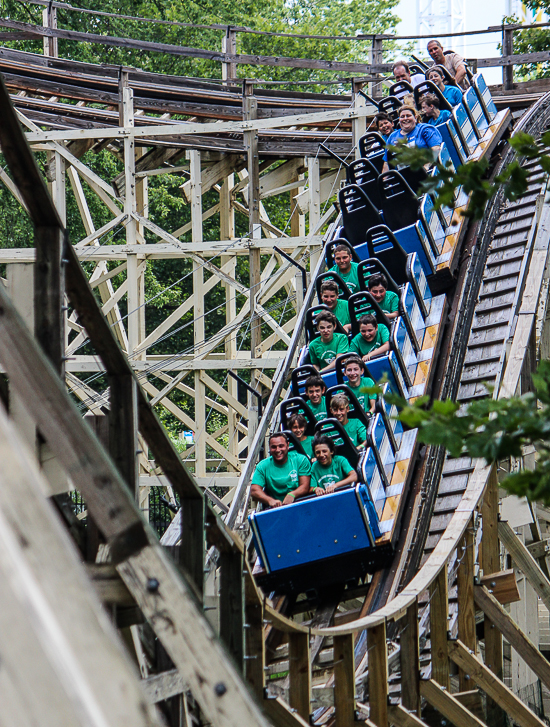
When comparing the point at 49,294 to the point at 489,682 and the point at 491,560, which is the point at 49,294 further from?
the point at 491,560

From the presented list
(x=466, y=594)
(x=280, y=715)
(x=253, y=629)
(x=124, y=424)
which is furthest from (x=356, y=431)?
(x=124, y=424)

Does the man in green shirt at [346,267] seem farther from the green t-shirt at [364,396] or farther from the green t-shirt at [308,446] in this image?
the green t-shirt at [308,446]

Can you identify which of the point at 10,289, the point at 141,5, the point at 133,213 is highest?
the point at 141,5

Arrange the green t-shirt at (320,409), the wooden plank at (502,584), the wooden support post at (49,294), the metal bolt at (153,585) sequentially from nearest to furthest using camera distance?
the metal bolt at (153,585) → the wooden support post at (49,294) → the wooden plank at (502,584) → the green t-shirt at (320,409)

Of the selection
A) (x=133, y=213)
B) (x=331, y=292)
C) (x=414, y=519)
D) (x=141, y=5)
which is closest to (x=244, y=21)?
(x=141, y=5)

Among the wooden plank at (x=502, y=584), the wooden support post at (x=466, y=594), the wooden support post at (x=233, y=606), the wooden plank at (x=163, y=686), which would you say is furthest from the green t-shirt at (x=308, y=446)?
the wooden plank at (x=163, y=686)

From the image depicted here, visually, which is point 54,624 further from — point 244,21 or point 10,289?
point 244,21

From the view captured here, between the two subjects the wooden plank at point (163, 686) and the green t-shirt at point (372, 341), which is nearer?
the wooden plank at point (163, 686)
